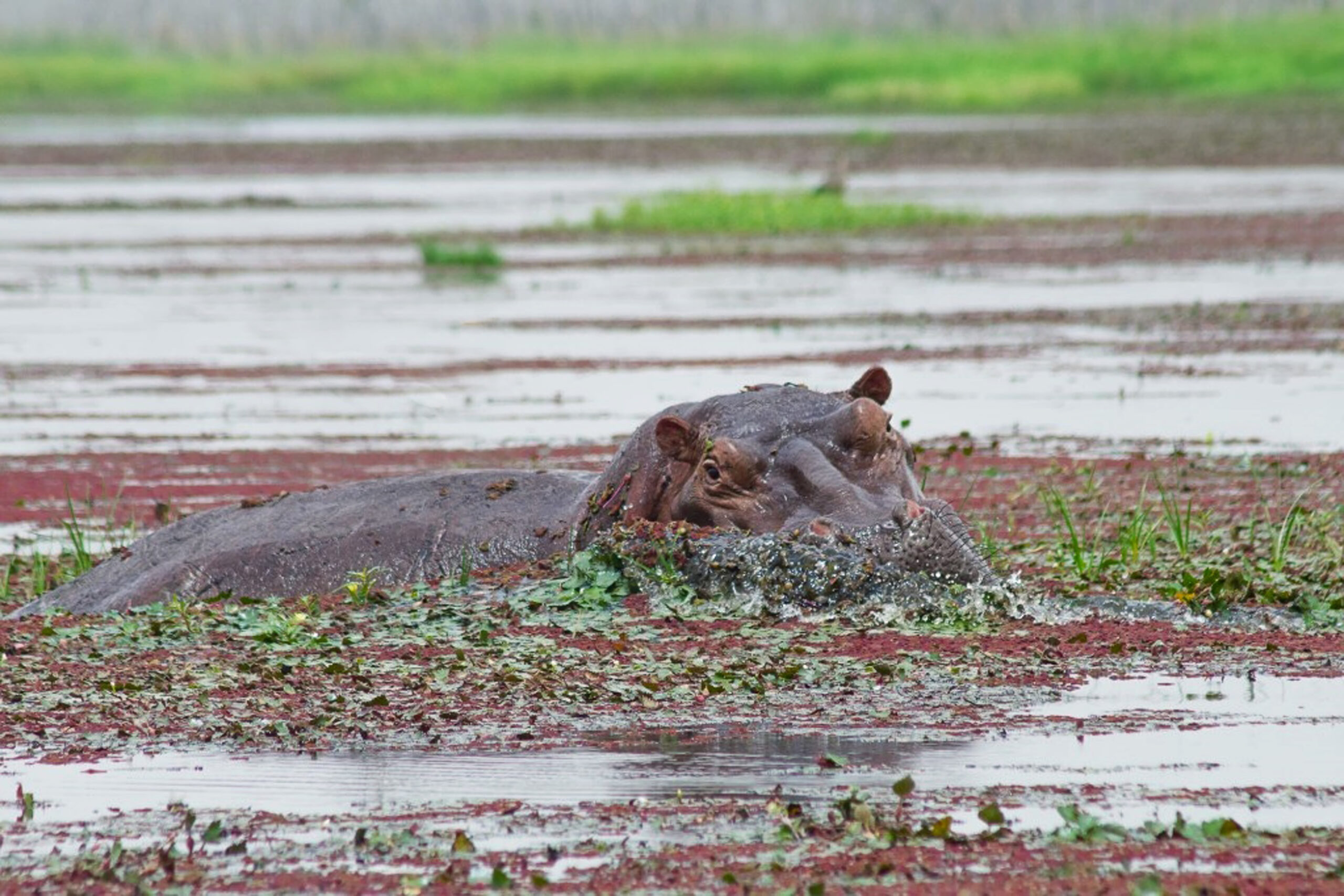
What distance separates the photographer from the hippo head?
797cm

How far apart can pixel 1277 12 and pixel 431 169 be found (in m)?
30.5

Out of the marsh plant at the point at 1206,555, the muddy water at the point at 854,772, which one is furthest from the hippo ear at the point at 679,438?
the muddy water at the point at 854,772

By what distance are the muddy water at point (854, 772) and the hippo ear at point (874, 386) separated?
1764 millimetres

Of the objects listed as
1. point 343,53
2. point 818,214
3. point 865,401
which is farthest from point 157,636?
point 343,53

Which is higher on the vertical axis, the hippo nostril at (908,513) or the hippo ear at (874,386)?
the hippo ear at (874,386)

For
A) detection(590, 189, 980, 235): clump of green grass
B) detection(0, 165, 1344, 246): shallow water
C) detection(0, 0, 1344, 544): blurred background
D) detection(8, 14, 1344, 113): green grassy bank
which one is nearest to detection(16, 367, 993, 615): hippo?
detection(0, 0, 1344, 544): blurred background

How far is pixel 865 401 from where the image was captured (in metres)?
8.32

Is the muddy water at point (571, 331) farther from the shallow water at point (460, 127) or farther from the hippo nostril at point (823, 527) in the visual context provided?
the shallow water at point (460, 127)

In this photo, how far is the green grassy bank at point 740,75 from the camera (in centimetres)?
5981

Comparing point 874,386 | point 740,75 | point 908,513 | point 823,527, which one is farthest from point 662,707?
point 740,75

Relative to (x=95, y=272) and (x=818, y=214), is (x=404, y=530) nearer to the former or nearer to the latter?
(x=95, y=272)

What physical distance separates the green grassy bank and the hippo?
158ft

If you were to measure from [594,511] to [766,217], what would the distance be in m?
23.8

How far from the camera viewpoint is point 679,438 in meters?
8.58
